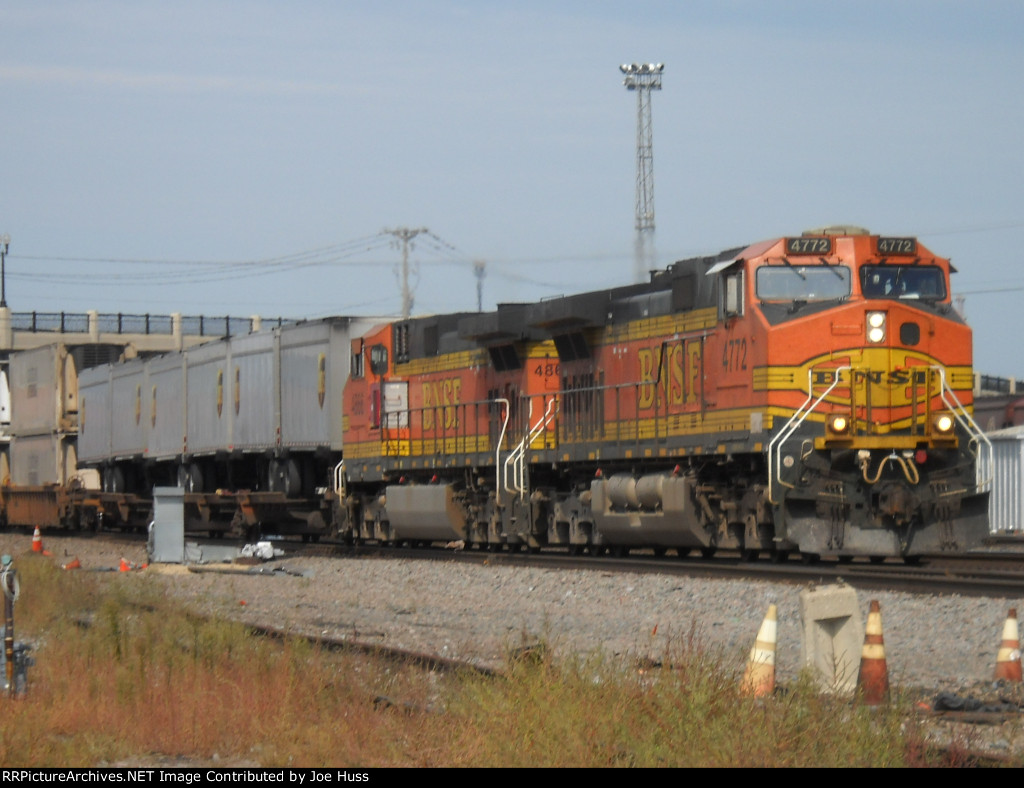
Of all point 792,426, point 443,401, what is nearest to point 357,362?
point 443,401

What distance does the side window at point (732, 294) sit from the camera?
17172 millimetres

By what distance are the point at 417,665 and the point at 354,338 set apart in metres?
17.2

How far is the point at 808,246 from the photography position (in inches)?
672

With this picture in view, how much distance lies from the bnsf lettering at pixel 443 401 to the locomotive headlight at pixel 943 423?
921 centimetres

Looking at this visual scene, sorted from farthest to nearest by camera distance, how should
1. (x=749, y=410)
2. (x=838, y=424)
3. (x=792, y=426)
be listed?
(x=749, y=410) → (x=792, y=426) → (x=838, y=424)

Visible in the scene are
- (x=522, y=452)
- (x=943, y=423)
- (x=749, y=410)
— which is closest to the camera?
(x=943, y=423)

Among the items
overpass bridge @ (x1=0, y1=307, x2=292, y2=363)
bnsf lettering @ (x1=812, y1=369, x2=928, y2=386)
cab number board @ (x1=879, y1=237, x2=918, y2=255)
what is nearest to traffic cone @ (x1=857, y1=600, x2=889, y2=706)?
bnsf lettering @ (x1=812, y1=369, x2=928, y2=386)

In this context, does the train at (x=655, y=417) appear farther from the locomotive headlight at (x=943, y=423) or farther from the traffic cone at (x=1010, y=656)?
the traffic cone at (x=1010, y=656)

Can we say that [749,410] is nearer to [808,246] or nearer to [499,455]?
[808,246]

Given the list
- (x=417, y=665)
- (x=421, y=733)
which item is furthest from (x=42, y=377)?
(x=421, y=733)

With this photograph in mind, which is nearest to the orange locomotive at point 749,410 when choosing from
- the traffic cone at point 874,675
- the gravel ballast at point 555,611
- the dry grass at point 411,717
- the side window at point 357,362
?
the gravel ballast at point 555,611

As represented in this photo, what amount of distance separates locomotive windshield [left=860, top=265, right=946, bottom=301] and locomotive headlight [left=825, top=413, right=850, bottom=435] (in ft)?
5.00

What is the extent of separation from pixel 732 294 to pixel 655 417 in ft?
8.17

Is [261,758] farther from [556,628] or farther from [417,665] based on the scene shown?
[556,628]
